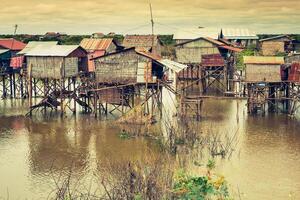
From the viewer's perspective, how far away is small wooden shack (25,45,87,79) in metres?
34.0

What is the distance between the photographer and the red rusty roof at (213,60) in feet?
139

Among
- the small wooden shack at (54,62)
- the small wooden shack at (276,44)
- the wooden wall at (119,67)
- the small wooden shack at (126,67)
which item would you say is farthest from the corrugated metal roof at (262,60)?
the small wooden shack at (276,44)

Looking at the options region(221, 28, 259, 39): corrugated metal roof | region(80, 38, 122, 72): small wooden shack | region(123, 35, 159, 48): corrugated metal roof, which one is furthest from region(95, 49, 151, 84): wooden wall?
region(221, 28, 259, 39): corrugated metal roof

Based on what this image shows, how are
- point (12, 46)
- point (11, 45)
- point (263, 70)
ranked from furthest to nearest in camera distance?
point (11, 45), point (12, 46), point (263, 70)

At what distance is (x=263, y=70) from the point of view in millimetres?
32781

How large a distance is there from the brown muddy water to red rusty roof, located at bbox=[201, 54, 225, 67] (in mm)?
7941

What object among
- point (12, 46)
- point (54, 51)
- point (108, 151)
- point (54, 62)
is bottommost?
point (108, 151)

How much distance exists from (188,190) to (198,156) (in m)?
7.61

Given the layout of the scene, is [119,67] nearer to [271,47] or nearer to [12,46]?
[12,46]

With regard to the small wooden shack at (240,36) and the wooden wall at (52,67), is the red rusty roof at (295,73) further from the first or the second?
the small wooden shack at (240,36)

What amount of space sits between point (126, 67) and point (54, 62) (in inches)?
227

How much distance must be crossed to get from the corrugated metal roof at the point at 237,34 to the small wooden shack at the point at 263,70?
3425cm

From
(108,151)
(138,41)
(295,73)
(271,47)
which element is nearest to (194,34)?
(138,41)

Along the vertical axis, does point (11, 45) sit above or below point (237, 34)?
below
